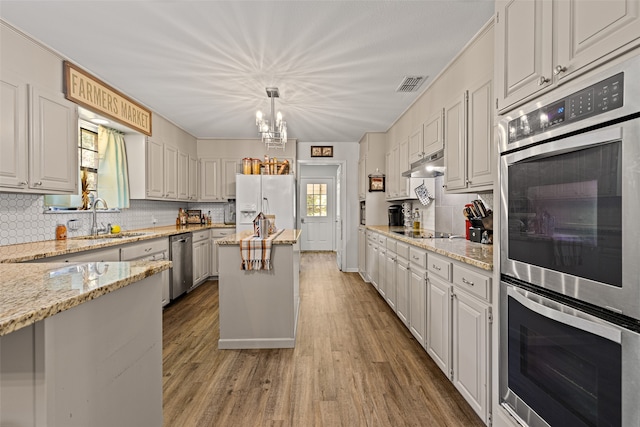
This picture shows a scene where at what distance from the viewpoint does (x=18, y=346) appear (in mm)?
826

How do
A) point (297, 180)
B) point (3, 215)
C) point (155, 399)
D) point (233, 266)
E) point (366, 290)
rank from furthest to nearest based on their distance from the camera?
1. point (297, 180)
2. point (366, 290)
3. point (233, 266)
4. point (3, 215)
5. point (155, 399)

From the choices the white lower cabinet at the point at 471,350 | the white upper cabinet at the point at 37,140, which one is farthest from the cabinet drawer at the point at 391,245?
the white upper cabinet at the point at 37,140

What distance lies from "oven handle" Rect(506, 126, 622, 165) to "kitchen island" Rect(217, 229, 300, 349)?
1892 millimetres

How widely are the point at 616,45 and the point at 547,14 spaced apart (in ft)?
1.24

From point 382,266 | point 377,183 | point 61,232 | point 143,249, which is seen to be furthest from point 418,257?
point 61,232

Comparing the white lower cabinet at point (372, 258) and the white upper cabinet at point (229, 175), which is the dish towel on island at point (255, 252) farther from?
the white upper cabinet at point (229, 175)

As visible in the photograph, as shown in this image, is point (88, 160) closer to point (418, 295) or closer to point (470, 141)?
point (418, 295)

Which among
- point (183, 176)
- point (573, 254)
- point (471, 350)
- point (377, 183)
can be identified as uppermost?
point (183, 176)

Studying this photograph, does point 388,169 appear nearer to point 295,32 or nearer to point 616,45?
point 295,32

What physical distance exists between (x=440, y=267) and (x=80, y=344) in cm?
204

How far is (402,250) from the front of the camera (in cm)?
311

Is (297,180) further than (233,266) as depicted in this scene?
Yes

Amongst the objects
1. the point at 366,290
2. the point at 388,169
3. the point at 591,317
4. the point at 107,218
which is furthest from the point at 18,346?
the point at 388,169

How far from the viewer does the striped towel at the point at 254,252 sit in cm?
271
